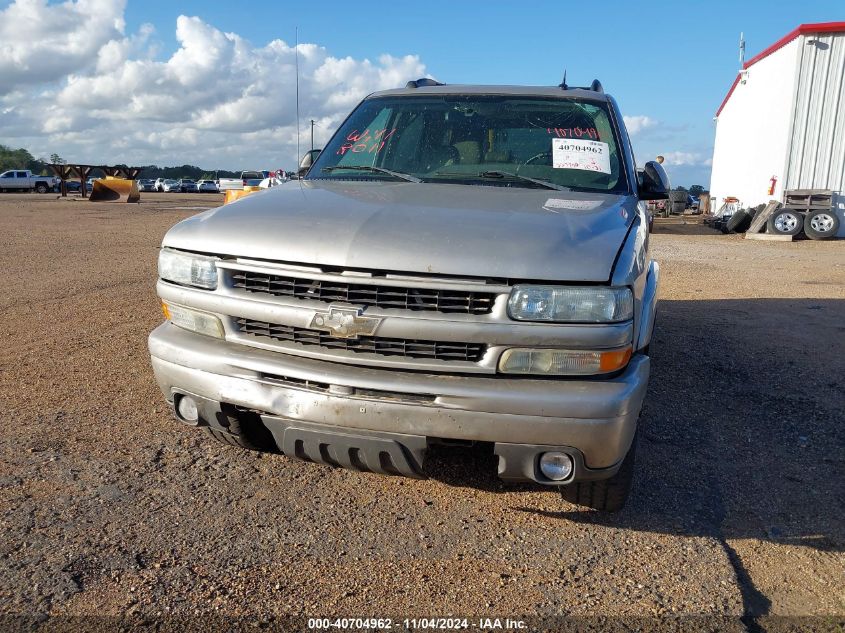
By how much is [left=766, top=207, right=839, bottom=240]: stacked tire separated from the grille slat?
1705cm

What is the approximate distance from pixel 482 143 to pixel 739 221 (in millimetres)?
17674

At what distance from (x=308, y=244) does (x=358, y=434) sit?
76 cm

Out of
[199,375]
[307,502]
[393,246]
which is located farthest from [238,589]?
[393,246]

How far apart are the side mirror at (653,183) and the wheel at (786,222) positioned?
15.1 metres

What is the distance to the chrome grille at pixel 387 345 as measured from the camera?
2.60 m

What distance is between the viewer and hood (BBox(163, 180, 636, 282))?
253cm

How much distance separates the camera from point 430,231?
2.69 meters

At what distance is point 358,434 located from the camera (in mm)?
2648

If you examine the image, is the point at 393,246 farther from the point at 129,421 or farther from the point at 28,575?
the point at 129,421

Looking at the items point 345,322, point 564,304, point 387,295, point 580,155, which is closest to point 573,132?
point 580,155

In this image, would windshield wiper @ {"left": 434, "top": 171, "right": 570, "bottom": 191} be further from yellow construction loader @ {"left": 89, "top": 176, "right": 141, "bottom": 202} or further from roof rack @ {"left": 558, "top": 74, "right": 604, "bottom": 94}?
yellow construction loader @ {"left": 89, "top": 176, "right": 141, "bottom": 202}

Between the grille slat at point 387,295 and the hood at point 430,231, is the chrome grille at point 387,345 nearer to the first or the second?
the grille slat at point 387,295

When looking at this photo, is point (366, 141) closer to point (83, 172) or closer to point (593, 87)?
point (593, 87)

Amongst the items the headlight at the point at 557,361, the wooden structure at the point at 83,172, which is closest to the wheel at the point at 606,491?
the headlight at the point at 557,361
